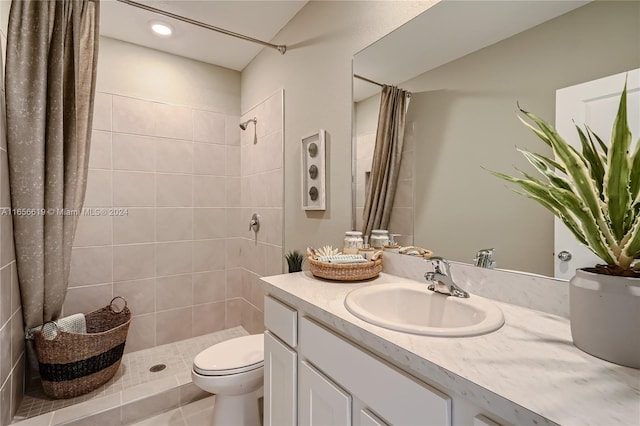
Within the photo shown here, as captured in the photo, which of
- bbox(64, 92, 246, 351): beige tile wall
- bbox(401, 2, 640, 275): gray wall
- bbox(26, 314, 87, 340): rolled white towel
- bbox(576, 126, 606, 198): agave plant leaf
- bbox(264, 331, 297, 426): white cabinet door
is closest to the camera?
bbox(576, 126, 606, 198): agave plant leaf

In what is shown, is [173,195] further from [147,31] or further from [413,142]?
[413,142]

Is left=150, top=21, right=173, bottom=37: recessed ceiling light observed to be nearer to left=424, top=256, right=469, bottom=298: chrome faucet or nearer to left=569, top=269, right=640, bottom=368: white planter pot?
left=424, top=256, right=469, bottom=298: chrome faucet

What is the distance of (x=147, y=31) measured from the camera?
2135mm

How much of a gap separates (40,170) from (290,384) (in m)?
1.55

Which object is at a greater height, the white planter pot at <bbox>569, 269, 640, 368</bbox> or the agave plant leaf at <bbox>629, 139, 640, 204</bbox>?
the agave plant leaf at <bbox>629, 139, 640, 204</bbox>

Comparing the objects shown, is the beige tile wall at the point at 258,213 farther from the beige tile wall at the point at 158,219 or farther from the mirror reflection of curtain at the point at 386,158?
the mirror reflection of curtain at the point at 386,158

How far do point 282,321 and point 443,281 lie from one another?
1.93 ft

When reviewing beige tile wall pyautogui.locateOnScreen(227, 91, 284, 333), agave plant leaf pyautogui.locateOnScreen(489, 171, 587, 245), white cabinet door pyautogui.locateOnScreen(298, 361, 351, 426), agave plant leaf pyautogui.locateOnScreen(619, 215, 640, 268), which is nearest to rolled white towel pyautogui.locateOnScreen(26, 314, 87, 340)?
beige tile wall pyautogui.locateOnScreen(227, 91, 284, 333)

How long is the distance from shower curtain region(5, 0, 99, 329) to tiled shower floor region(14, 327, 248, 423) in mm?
448

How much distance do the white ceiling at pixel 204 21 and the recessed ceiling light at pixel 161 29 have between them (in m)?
0.03

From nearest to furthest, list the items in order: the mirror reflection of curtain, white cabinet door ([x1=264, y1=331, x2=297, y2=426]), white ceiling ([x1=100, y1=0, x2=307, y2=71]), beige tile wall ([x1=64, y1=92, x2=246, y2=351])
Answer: white cabinet door ([x1=264, y1=331, x2=297, y2=426]) → the mirror reflection of curtain → white ceiling ([x1=100, y1=0, x2=307, y2=71]) → beige tile wall ([x1=64, y1=92, x2=246, y2=351])

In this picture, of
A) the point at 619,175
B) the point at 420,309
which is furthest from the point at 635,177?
the point at 420,309

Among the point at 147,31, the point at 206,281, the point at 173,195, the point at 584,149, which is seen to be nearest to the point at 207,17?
the point at 147,31

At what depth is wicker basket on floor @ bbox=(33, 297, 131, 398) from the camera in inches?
63.7
